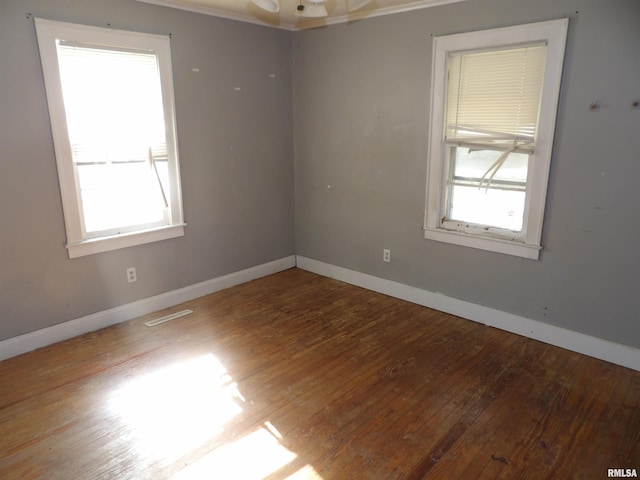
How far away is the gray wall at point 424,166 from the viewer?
8.52ft

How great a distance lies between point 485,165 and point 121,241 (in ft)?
9.51

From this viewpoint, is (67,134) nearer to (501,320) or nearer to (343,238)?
(343,238)

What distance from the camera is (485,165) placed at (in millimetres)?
3191

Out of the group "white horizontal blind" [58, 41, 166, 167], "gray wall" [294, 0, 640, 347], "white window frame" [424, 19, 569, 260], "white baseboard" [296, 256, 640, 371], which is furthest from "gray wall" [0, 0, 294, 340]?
"white window frame" [424, 19, 569, 260]

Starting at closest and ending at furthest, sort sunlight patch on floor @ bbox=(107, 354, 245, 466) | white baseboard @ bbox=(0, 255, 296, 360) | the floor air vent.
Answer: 1. sunlight patch on floor @ bbox=(107, 354, 245, 466)
2. white baseboard @ bbox=(0, 255, 296, 360)
3. the floor air vent

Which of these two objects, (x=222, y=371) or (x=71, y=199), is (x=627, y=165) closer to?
(x=222, y=371)

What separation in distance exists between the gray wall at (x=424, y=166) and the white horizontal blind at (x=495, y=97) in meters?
0.18

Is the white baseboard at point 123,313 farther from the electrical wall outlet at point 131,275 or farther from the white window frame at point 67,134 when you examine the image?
the white window frame at point 67,134

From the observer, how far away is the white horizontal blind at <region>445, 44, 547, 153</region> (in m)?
2.85

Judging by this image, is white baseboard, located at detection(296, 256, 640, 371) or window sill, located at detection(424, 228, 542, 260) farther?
window sill, located at detection(424, 228, 542, 260)

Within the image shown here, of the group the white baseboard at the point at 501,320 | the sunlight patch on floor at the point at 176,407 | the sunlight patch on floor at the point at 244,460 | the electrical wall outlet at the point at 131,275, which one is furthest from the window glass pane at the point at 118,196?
the sunlight patch on floor at the point at 244,460

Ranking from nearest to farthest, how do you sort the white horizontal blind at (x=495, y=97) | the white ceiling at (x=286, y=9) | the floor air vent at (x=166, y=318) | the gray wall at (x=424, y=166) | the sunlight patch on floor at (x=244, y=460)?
1. the sunlight patch on floor at (x=244, y=460)
2. the gray wall at (x=424, y=166)
3. the white horizontal blind at (x=495, y=97)
4. the white ceiling at (x=286, y=9)
5. the floor air vent at (x=166, y=318)

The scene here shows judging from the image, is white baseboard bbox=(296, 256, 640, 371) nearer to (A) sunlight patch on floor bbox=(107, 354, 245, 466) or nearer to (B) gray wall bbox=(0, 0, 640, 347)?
(B) gray wall bbox=(0, 0, 640, 347)

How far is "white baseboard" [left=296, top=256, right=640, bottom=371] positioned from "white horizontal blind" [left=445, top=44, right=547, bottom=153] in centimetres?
129
